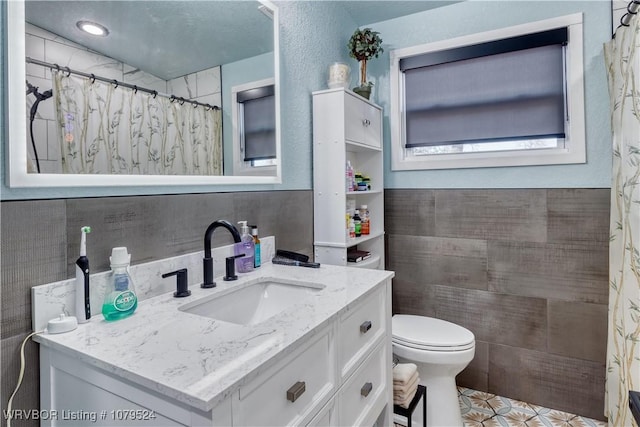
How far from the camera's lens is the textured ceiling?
0.93 meters

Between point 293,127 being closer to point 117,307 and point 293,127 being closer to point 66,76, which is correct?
point 66,76

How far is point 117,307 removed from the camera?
2.94 ft

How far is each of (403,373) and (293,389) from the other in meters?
0.87

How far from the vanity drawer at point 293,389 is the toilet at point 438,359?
859 mm

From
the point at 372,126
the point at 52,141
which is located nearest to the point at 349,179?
the point at 372,126

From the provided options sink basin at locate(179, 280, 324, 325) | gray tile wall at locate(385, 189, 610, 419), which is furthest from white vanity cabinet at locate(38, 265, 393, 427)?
gray tile wall at locate(385, 189, 610, 419)

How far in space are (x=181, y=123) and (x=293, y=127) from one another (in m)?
0.65

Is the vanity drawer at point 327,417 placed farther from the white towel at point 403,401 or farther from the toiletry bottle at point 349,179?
the toiletry bottle at point 349,179

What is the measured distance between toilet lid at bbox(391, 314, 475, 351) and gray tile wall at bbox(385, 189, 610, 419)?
40 cm

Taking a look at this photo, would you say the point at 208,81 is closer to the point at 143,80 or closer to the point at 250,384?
the point at 143,80

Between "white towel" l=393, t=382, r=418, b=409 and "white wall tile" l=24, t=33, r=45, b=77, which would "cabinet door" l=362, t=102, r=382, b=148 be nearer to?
A: "white towel" l=393, t=382, r=418, b=409

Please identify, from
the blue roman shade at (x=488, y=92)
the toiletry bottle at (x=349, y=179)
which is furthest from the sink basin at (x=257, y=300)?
the blue roman shade at (x=488, y=92)

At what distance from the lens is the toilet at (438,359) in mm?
1649

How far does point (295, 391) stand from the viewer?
2.62 feet
